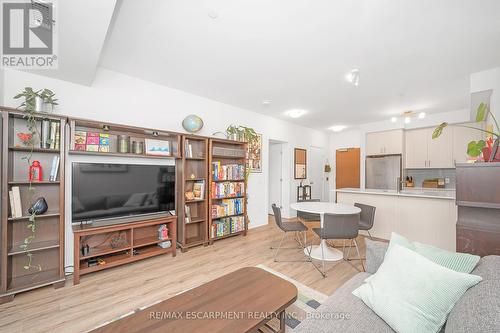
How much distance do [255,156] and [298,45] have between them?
2.68 metres

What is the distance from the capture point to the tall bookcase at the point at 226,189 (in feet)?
11.6

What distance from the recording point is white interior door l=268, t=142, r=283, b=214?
18.1 ft

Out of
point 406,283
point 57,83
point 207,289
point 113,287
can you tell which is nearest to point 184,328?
point 207,289

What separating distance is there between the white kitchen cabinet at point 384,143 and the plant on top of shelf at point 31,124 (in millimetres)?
6236

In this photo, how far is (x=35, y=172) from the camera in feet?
7.05

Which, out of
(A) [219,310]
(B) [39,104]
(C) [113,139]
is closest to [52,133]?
(B) [39,104]

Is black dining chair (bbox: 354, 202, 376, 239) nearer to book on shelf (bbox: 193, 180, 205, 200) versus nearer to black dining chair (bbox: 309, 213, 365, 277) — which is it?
black dining chair (bbox: 309, 213, 365, 277)

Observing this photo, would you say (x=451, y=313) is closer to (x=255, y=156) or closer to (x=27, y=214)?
(x=27, y=214)

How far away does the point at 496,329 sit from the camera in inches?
27.5

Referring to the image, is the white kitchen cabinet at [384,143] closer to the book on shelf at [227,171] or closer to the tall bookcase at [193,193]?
the book on shelf at [227,171]

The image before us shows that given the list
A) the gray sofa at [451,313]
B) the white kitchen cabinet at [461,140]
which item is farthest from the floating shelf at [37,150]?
the white kitchen cabinet at [461,140]

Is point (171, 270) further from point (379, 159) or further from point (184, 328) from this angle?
point (379, 159)

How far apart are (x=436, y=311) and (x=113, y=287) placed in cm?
271

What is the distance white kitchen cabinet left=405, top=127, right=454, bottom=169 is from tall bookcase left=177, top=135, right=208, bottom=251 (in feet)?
16.0
